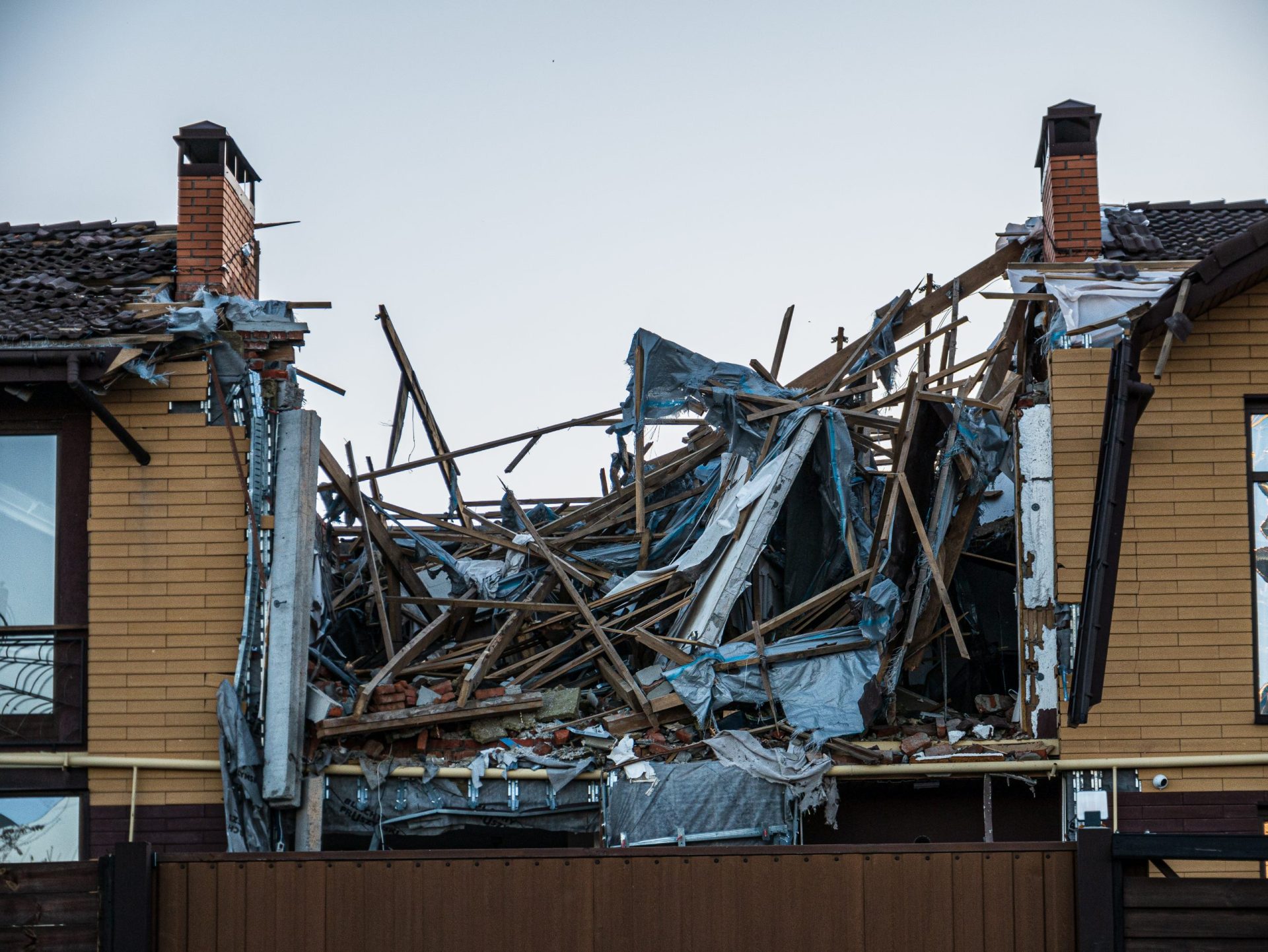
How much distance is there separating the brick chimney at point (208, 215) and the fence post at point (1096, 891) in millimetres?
8114

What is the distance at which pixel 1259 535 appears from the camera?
10320 millimetres

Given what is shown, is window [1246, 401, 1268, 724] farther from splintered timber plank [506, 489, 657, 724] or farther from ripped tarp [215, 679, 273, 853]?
ripped tarp [215, 679, 273, 853]

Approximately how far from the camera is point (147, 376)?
1023cm

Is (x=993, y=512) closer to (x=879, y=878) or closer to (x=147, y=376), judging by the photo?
(x=879, y=878)

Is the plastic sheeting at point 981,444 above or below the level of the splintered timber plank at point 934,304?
below

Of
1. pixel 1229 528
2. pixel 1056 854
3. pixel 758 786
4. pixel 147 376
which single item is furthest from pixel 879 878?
pixel 147 376

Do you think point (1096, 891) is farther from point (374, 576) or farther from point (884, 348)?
point (374, 576)

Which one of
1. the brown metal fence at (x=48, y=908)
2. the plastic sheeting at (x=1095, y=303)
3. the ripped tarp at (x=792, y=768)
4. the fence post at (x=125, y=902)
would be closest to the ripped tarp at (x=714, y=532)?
the ripped tarp at (x=792, y=768)

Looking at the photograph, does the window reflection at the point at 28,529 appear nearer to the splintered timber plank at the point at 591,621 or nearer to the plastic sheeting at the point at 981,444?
the splintered timber plank at the point at 591,621

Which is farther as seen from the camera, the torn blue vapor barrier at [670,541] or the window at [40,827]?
the torn blue vapor barrier at [670,541]

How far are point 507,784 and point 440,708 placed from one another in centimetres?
77

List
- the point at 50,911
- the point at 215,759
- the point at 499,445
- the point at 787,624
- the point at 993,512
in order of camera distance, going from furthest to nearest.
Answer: the point at 499,445, the point at 993,512, the point at 787,624, the point at 215,759, the point at 50,911

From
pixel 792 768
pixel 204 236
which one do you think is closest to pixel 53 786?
pixel 204 236

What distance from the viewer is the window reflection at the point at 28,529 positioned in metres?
10.4
